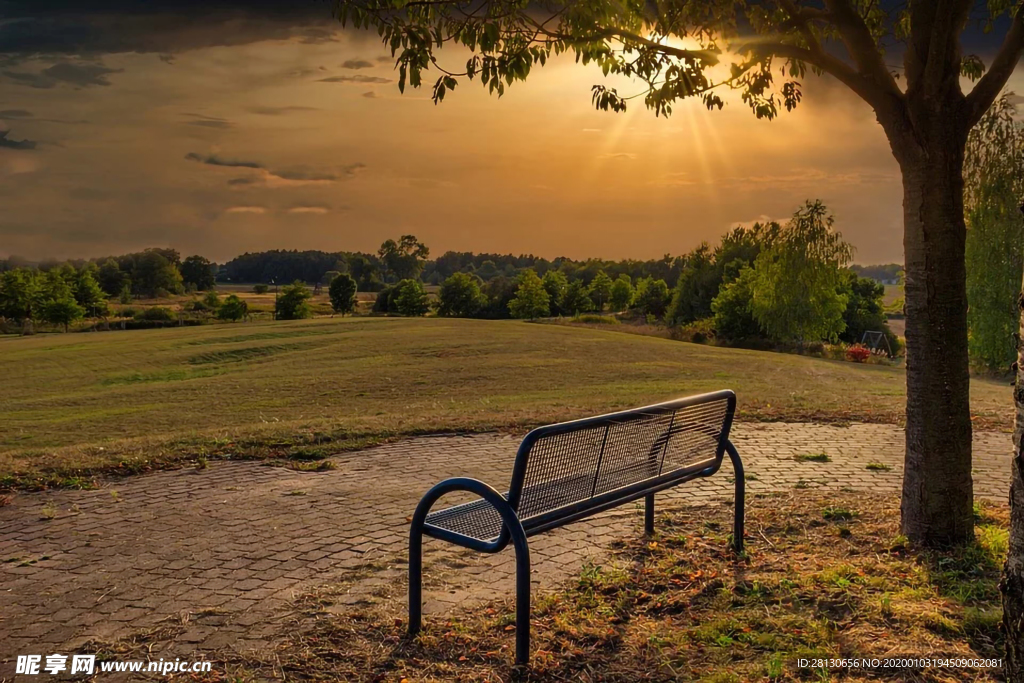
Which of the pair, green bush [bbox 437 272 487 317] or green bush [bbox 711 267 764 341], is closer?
green bush [bbox 711 267 764 341]

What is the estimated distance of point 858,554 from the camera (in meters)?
5.10

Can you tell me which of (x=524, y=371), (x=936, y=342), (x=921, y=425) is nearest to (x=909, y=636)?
(x=921, y=425)

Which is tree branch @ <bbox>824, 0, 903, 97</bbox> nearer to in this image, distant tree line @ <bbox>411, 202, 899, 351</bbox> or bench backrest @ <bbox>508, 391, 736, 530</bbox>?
bench backrest @ <bbox>508, 391, 736, 530</bbox>

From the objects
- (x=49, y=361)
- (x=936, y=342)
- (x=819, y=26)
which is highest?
(x=819, y=26)

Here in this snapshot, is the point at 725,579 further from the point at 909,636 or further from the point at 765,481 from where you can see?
the point at 765,481

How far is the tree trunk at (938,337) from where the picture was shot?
4914mm

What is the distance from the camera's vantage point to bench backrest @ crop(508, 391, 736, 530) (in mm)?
3988

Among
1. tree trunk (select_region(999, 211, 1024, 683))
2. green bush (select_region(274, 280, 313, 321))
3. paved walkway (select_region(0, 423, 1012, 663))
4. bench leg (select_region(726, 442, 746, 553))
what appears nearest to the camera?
tree trunk (select_region(999, 211, 1024, 683))

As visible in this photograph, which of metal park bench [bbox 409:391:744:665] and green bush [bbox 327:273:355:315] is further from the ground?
green bush [bbox 327:273:355:315]

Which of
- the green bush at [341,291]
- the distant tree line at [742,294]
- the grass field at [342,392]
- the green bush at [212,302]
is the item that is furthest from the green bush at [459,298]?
the grass field at [342,392]

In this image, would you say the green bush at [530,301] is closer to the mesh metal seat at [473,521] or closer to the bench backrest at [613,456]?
the bench backrest at [613,456]

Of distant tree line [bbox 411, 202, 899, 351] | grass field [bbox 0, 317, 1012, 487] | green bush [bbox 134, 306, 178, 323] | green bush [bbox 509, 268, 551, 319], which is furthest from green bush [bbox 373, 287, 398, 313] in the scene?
grass field [bbox 0, 317, 1012, 487]

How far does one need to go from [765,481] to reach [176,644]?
5.62m

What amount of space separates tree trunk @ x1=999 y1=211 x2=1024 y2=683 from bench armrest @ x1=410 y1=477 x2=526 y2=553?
77.7 inches
